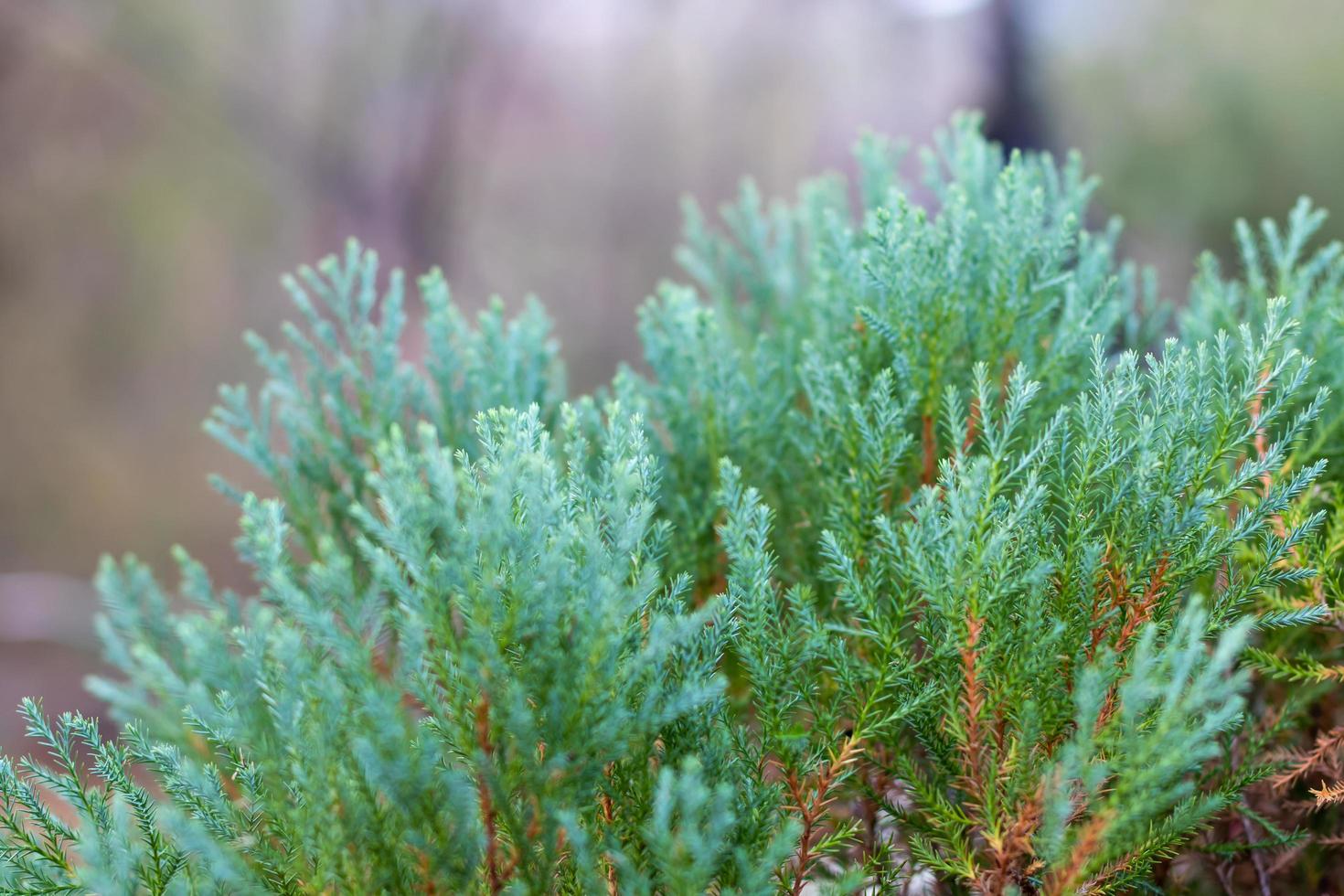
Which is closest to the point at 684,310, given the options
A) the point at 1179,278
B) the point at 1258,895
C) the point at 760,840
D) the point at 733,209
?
the point at 733,209

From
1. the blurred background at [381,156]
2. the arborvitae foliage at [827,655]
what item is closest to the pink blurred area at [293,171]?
the blurred background at [381,156]

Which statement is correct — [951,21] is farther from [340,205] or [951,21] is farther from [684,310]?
[684,310]

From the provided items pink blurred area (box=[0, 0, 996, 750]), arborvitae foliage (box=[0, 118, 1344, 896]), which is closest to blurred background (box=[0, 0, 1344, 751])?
pink blurred area (box=[0, 0, 996, 750])

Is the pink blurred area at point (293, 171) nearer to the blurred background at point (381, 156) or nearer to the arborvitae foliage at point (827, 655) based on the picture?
the blurred background at point (381, 156)

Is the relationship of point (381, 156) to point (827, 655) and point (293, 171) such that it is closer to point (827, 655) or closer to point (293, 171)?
point (293, 171)

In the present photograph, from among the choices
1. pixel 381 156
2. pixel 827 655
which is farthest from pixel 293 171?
pixel 827 655
